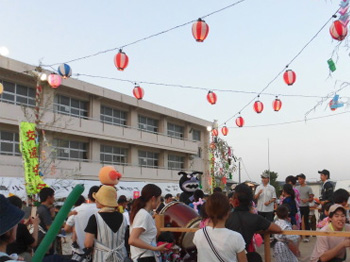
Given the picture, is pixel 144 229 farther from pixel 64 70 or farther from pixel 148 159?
pixel 148 159

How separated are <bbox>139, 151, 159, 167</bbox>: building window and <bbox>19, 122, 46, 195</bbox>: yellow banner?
1532cm

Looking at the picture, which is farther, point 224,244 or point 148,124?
point 148,124

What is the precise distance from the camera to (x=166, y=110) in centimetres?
3216

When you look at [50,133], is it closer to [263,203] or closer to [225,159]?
[225,159]

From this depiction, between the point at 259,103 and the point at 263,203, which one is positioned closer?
the point at 263,203

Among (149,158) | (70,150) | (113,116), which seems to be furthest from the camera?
(149,158)

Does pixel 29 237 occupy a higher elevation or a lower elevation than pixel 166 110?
lower

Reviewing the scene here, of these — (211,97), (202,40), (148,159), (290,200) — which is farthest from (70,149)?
(290,200)

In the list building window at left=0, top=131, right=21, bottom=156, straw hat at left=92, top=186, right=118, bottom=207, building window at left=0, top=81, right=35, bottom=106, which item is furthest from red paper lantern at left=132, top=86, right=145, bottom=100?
straw hat at left=92, top=186, right=118, bottom=207

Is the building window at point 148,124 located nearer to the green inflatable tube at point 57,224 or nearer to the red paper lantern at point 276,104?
the red paper lantern at point 276,104

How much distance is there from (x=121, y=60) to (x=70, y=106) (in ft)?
48.4

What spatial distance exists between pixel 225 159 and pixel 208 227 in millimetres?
28487

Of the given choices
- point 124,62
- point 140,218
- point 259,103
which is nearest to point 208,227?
point 140,218

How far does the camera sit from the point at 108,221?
371cm
